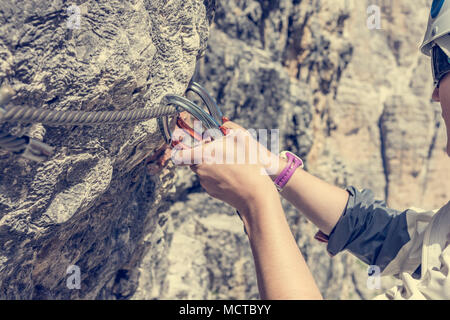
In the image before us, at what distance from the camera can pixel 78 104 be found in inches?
35.7

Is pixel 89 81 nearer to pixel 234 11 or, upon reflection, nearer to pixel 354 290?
pixel 234 11

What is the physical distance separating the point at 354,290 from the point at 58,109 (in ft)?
23.3

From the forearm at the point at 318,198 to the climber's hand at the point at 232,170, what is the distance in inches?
13.9

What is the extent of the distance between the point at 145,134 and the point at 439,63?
2.68 feet

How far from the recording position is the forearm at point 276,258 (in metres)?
0.71

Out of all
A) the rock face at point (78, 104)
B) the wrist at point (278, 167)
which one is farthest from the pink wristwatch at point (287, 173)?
the rock face at point (78, 104)

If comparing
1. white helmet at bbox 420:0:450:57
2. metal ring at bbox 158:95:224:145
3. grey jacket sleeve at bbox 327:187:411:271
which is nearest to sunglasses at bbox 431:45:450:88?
white helmet at bbox 420:0:450:57

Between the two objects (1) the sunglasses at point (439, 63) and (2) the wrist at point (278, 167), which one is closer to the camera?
(1) the sunglasses at point (439, 63)

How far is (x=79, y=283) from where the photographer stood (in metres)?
1.38

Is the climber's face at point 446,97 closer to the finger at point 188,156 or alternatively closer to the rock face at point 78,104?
the finger at point 188,156

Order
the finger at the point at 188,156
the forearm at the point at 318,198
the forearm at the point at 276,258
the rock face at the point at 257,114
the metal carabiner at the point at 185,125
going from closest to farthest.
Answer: the forearm at the point at 276,258 < the finger at the point at 188,156 < the metal carabiner at the point at 185,125 < the forearm at the point at 318,198 < the rock face at the point at 257,114

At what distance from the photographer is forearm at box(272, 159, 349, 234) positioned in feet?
3.85

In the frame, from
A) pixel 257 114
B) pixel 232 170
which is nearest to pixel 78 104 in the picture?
pixel 232 170

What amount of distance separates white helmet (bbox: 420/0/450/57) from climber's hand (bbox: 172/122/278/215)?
0.52 metres
